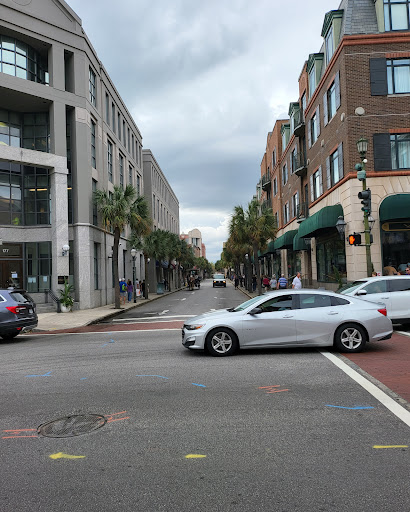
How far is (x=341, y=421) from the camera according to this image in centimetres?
491

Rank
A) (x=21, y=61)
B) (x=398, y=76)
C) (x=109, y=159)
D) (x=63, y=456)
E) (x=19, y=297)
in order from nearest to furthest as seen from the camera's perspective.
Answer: (x=63, y=456)
(x=19, y=297)
(x=398, y=76)
(x=21, y=61)
(x=109, y=159)

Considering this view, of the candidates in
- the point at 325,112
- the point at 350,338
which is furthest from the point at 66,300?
the point at 325,112

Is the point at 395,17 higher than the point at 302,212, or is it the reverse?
the point at 395,17

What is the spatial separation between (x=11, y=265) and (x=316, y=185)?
20003mm

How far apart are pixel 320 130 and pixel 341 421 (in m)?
24.3

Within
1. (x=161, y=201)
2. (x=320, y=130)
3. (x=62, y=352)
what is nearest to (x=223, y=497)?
(x=62, y=352)

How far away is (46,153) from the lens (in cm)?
2434

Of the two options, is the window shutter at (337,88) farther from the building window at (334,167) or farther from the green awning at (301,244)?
the green awning at (301,244)

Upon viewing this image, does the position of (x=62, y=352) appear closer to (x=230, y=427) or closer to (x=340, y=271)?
(x=230, y=427)

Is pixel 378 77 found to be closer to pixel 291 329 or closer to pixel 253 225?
pixel 253 225

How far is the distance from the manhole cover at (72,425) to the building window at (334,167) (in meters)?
20.2

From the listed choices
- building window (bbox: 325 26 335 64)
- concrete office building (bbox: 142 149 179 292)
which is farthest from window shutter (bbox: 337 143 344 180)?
concrete office building (bbox: 142 149 179 292)

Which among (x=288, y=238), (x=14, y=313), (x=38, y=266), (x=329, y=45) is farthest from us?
(x=288, y=238)

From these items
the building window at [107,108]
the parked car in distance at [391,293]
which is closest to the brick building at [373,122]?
the parked car in distance at [391,293]
